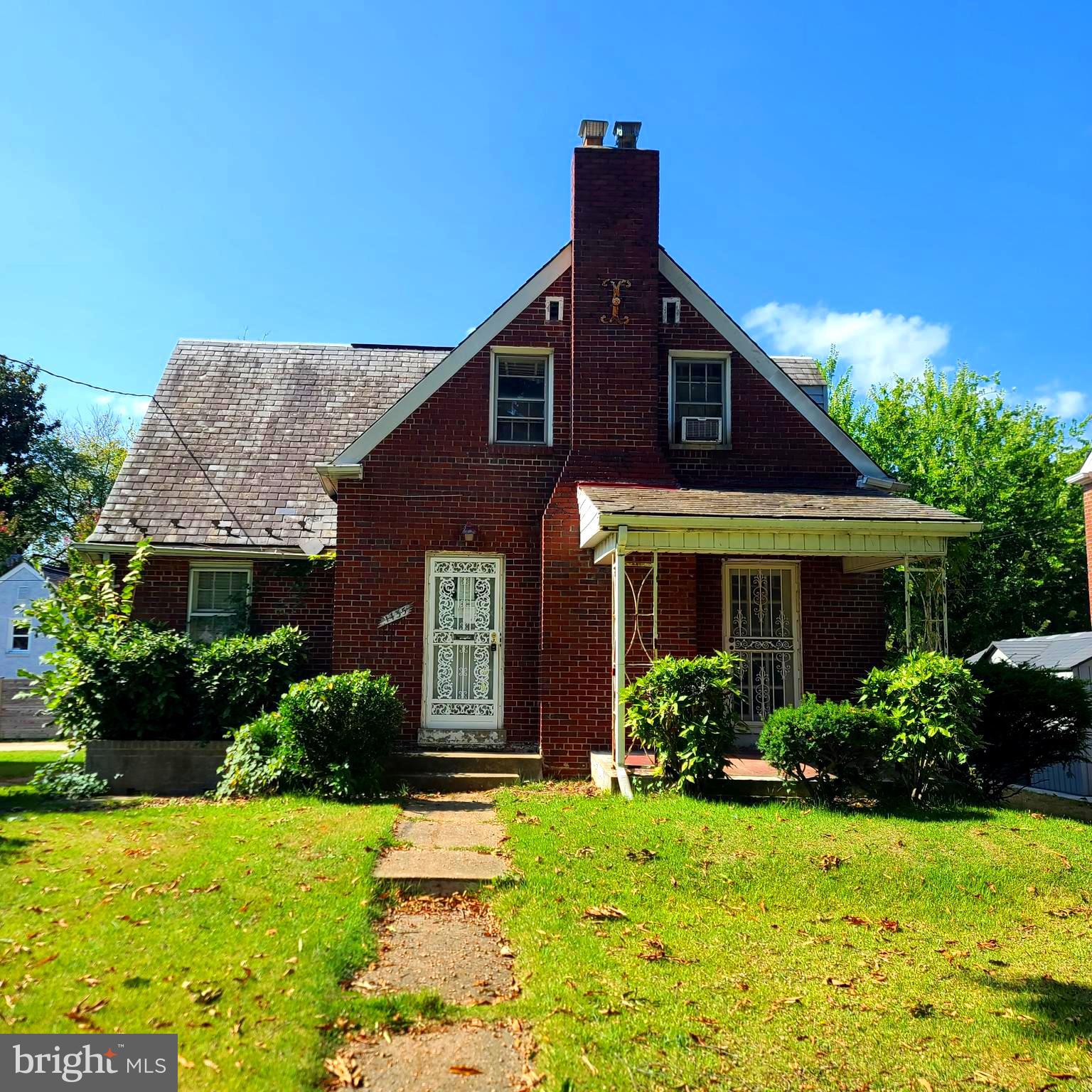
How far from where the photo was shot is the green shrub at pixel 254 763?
9.62 m

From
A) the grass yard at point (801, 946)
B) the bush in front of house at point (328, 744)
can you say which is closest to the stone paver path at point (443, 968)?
the grass yard at point (801, 946)

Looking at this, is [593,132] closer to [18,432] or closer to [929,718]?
[929,718]

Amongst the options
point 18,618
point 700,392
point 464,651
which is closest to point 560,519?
point 464,651

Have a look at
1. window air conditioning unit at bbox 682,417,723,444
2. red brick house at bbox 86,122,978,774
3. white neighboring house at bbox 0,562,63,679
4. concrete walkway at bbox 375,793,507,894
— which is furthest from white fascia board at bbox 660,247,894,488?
white neighboring house at bbox 0,562,63,679

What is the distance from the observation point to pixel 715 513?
31.8 ft

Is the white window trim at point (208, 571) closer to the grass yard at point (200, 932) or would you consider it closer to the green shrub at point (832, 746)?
the grass yard at point (200, 932)

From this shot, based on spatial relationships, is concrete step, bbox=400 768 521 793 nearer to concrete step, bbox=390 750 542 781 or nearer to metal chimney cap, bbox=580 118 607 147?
concrete step, bbox=390 750 542 781

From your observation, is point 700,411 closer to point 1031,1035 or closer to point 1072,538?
point 1031,1035

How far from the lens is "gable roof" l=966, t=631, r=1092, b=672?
14289 mm

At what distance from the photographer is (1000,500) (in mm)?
25875

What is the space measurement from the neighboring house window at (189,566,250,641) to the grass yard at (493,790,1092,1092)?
5740 mm

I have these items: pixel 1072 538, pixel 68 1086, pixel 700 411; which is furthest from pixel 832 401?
pixel 68 1086

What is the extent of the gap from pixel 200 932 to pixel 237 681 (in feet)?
19.3

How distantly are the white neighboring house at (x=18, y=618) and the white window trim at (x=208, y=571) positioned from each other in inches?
978
